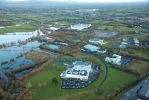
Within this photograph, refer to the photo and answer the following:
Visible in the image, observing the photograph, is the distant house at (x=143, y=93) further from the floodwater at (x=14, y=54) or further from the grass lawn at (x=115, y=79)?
the floodwater at (x=14, y=54)

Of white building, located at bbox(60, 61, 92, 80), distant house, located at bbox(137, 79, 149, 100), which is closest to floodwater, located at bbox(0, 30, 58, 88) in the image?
white building, located at bbox(60, 61, 92, 80)

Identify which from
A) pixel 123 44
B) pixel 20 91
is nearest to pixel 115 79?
pixel 20 91

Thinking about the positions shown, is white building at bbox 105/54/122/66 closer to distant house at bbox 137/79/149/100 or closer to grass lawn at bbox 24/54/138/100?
grass lawn at bbox 24/54/138/100

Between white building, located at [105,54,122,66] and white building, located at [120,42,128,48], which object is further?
white building, located at [120,42,128,48]

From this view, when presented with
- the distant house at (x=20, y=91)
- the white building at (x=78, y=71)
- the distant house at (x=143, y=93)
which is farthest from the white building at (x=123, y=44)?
the distant house at (x=20, y=91)

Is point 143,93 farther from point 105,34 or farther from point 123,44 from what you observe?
point 105,34

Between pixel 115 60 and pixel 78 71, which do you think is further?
pixel 115 60
